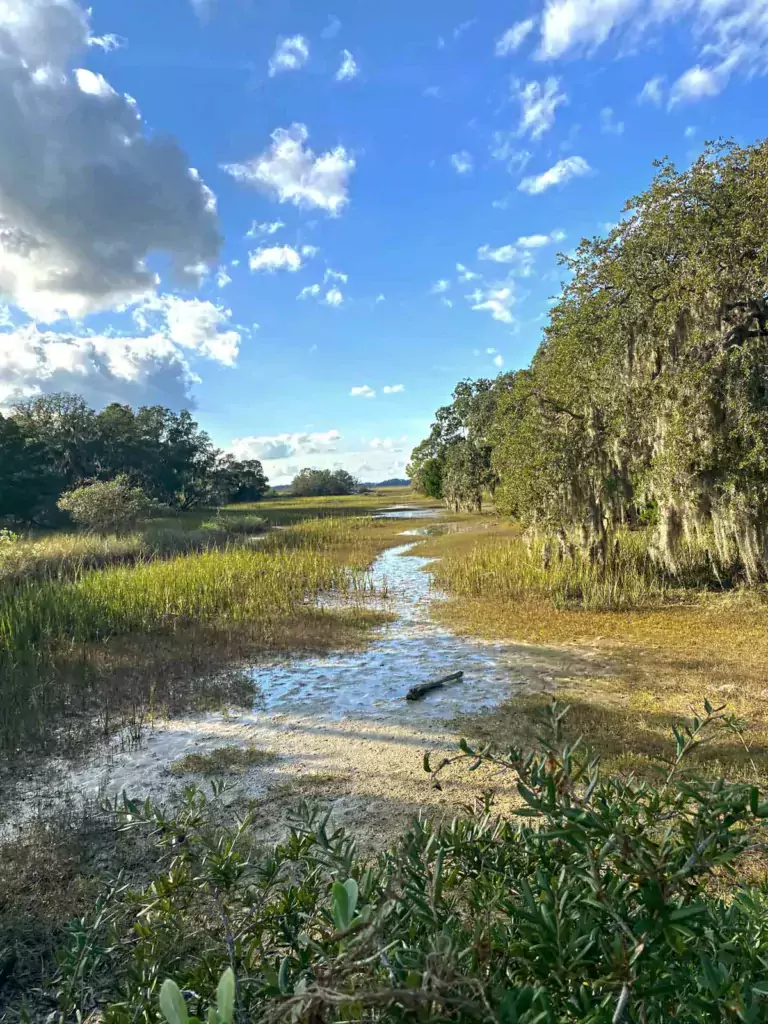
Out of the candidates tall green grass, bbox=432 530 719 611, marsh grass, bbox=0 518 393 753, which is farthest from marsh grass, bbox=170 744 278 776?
tall green grass, bbox=432 530 719 611

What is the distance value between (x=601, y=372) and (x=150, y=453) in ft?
137

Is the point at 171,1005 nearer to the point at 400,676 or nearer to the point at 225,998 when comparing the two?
the point at 225,998

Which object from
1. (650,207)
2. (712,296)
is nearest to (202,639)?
(712,296)

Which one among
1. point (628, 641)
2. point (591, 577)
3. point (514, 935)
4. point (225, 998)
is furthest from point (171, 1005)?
point (591, 577)

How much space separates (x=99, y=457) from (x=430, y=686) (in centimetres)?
4173

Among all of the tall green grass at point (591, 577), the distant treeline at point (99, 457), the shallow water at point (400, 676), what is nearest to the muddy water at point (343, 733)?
the shallow water at point (400, 676)

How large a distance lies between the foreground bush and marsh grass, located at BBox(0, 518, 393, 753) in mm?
5027

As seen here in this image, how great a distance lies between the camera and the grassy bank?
4949 millimetres

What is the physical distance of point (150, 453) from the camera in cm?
4459

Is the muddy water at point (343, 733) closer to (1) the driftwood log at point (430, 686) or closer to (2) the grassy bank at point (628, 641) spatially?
(1) the driftwood log at point (430, 686)

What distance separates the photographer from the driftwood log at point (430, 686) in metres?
6.42

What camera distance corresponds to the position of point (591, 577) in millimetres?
11070

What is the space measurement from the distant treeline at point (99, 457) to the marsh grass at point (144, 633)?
49.9ft

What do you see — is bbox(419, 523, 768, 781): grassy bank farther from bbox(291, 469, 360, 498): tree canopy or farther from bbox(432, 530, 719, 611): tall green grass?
bbox(291, 469, 360, 498): tree canopy
